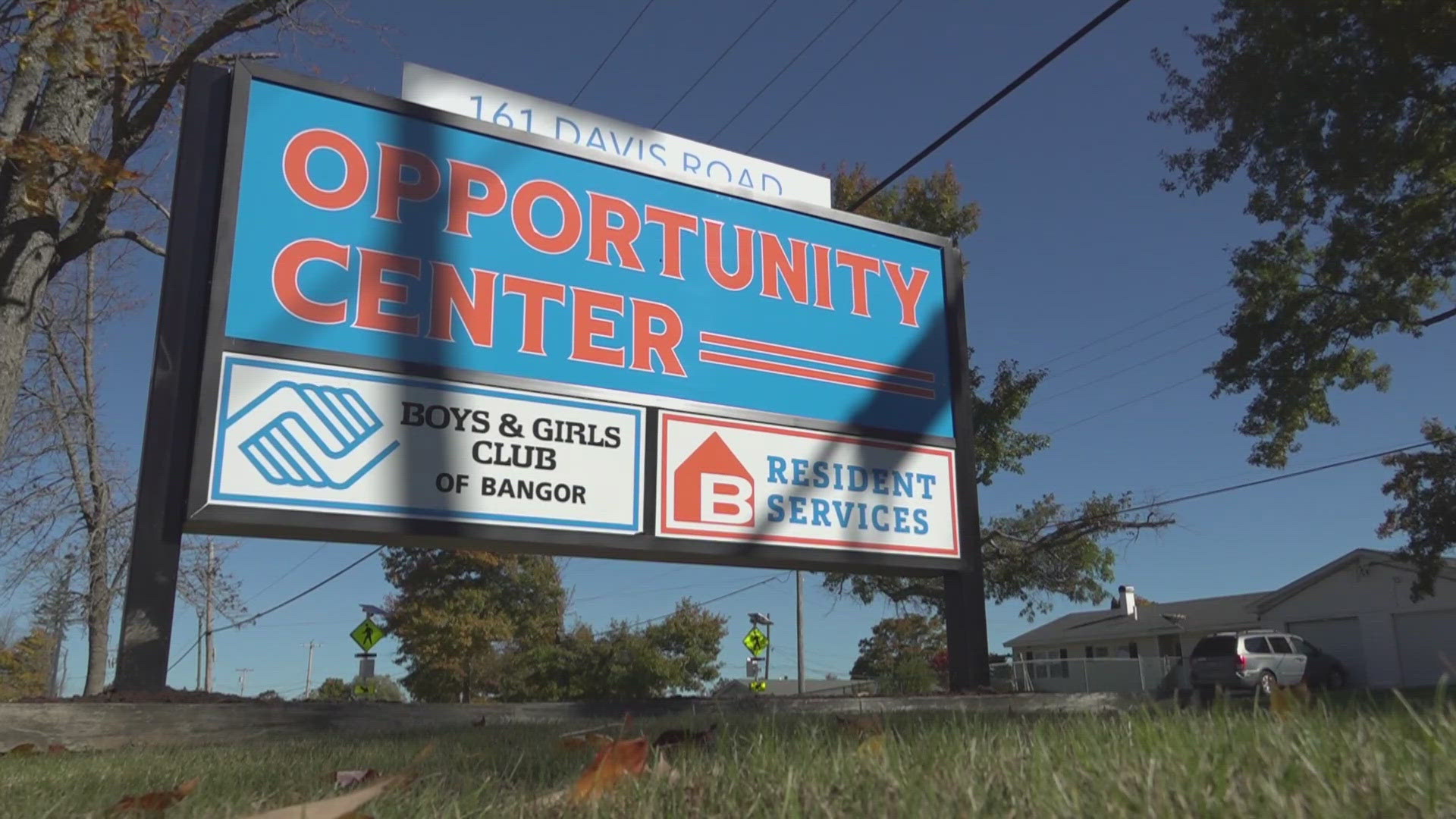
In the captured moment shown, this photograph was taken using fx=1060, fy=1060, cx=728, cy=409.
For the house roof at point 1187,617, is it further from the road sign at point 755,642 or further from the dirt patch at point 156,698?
the dirt patch at point 156,698

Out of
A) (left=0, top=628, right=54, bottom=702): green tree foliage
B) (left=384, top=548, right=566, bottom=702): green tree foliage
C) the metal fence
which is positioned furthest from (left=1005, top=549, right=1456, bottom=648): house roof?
(left=0, top=628, right=54, bottom=702): green tree foliage

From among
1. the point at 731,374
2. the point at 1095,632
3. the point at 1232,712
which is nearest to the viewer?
the point at 1232,712

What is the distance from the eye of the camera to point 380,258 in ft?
24.5

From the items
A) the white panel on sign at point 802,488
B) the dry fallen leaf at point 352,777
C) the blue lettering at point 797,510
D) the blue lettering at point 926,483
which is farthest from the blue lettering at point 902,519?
the dry fallen leaf at point 352,777

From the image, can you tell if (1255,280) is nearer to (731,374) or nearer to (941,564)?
(941,564)

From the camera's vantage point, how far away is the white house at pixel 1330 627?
33781 mm

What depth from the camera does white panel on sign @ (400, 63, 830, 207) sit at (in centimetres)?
860

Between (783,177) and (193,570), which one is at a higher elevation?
(783,177)

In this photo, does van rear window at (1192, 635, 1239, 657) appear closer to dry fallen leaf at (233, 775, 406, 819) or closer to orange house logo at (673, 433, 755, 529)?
orange house logo at (673, 433, 755, 529)

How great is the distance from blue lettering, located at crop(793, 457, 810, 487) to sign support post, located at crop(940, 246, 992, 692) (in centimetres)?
161

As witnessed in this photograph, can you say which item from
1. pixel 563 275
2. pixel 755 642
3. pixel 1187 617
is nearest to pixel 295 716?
pixel 563 275

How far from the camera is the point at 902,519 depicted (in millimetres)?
9078

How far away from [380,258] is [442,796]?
18.5ft

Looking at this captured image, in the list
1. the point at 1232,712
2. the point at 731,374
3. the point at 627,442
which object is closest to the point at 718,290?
the point at 731,374
